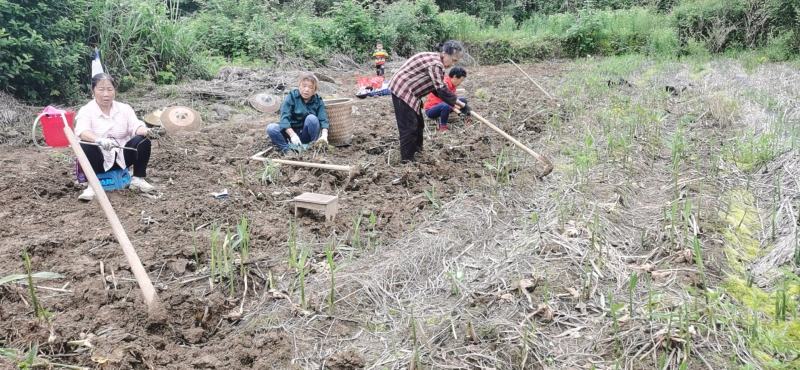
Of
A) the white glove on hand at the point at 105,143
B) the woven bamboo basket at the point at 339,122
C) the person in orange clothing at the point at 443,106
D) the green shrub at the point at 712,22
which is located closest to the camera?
the white glove on hand at the point at 105,143

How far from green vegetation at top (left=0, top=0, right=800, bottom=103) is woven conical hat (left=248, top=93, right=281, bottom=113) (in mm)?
1526

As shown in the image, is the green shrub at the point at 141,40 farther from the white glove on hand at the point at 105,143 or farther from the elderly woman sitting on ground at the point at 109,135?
the white glove on hand at the point at 105,143

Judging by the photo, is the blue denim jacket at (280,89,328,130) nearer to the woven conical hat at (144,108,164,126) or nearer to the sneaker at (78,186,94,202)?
the sneaker at (78,186,94,202)

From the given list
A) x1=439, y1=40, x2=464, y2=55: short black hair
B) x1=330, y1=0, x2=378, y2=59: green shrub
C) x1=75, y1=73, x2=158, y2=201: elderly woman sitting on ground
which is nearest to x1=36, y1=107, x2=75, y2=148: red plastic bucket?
x1=75, y1=73, x2=158, y2=201: elderly woman sitting on ground

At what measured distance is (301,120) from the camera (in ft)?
17.6

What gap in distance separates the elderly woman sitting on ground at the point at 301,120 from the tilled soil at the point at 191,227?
0.77ft

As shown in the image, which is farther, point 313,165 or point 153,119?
point 153,119

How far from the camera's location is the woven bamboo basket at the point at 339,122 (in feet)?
18.0

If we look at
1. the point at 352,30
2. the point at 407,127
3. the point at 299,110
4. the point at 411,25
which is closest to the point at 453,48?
the point at 407,127

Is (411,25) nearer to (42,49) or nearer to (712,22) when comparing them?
(712,22)

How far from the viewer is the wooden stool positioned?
3.53 m

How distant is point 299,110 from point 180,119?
1876 millimetres

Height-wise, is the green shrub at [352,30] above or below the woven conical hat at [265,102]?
above

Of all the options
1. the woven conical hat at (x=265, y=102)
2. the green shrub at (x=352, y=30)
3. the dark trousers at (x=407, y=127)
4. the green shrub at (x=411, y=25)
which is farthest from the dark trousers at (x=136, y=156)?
the green shrub at (x=411, y=25)
